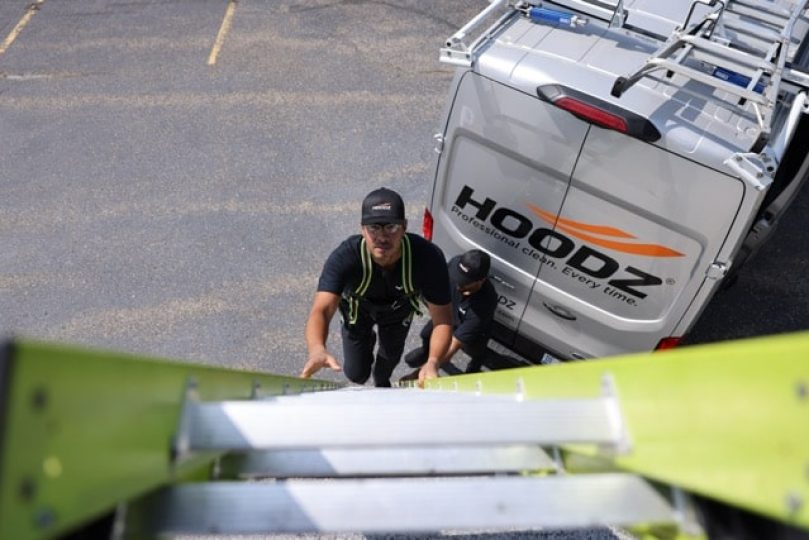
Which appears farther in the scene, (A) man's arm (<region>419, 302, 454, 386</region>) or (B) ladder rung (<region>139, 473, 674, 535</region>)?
(A) man's arm (<region>419, 302, 454, 386</region>)

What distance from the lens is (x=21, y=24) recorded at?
9500 millimetres

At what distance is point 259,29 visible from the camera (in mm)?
9289

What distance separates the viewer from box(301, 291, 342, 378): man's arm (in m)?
3.73

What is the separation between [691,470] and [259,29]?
9140 millimetres

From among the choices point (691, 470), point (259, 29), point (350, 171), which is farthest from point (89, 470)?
point (259, 29)

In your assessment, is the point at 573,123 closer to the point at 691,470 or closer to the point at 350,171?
the point at 691,470

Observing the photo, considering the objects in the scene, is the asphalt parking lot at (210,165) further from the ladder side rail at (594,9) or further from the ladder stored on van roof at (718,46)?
the ladder side rail at (594,9)

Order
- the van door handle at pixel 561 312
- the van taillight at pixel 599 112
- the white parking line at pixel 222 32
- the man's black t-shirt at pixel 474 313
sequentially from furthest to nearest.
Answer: the white parking line at pixel 222 32 < the man's black t-shirt at pixel 474 313 < the van door handle at pixel 561 312 < the van taillight at pixel 599 112

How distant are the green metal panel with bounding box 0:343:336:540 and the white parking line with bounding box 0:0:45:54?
9.64 meters

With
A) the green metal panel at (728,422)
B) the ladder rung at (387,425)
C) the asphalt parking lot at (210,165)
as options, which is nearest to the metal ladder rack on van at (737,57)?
the green metal panel at (728,422)

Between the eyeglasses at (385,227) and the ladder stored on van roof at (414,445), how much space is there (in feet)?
7.04

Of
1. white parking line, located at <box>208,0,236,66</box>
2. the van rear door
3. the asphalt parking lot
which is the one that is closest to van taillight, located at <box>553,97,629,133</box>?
the van rear door

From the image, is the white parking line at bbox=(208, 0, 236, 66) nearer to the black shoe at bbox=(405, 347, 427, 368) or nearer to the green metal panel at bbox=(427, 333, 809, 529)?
the black shoe at bbox=(405, 347, 427, 368)

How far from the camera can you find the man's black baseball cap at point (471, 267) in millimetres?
4426
